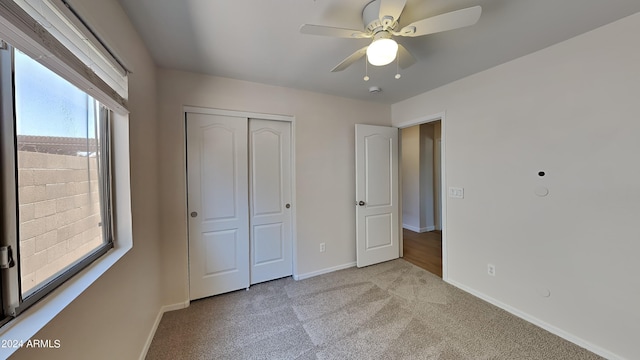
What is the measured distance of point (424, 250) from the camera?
12.4 feet

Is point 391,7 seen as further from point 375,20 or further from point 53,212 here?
point 53,212

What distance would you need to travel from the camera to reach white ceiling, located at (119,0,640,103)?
1389 mm

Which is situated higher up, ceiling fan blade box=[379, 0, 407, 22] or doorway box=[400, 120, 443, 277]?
ceiling fan blade box=[379, 0, 407, 22]

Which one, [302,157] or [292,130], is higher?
[292,130]

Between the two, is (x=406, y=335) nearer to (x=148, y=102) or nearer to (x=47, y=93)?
(x=47, y=93)

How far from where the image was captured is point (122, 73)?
Result: 55.9 inches

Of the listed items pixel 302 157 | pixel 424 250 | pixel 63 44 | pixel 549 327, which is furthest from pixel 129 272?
pixel 424 250

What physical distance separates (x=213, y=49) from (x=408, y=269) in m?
3.36

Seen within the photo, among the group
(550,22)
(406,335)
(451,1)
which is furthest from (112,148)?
(550,22)

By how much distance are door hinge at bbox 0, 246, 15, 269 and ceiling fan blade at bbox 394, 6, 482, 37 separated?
1.98 meters

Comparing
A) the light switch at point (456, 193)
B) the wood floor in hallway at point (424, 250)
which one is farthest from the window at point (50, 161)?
the wood floor in hallway at point (424, 250)

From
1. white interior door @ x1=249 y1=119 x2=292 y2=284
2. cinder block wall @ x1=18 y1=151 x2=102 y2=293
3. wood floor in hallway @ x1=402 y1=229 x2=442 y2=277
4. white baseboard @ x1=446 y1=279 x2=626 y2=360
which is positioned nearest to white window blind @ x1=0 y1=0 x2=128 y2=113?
cinder block wall @ x1=18 y1=151 x2=102 y2=293

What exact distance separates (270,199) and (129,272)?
1.46 m

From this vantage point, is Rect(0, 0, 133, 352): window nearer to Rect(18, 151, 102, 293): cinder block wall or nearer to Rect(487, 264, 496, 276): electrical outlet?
Rect(18, 151, 102, 293): cinder block wall
